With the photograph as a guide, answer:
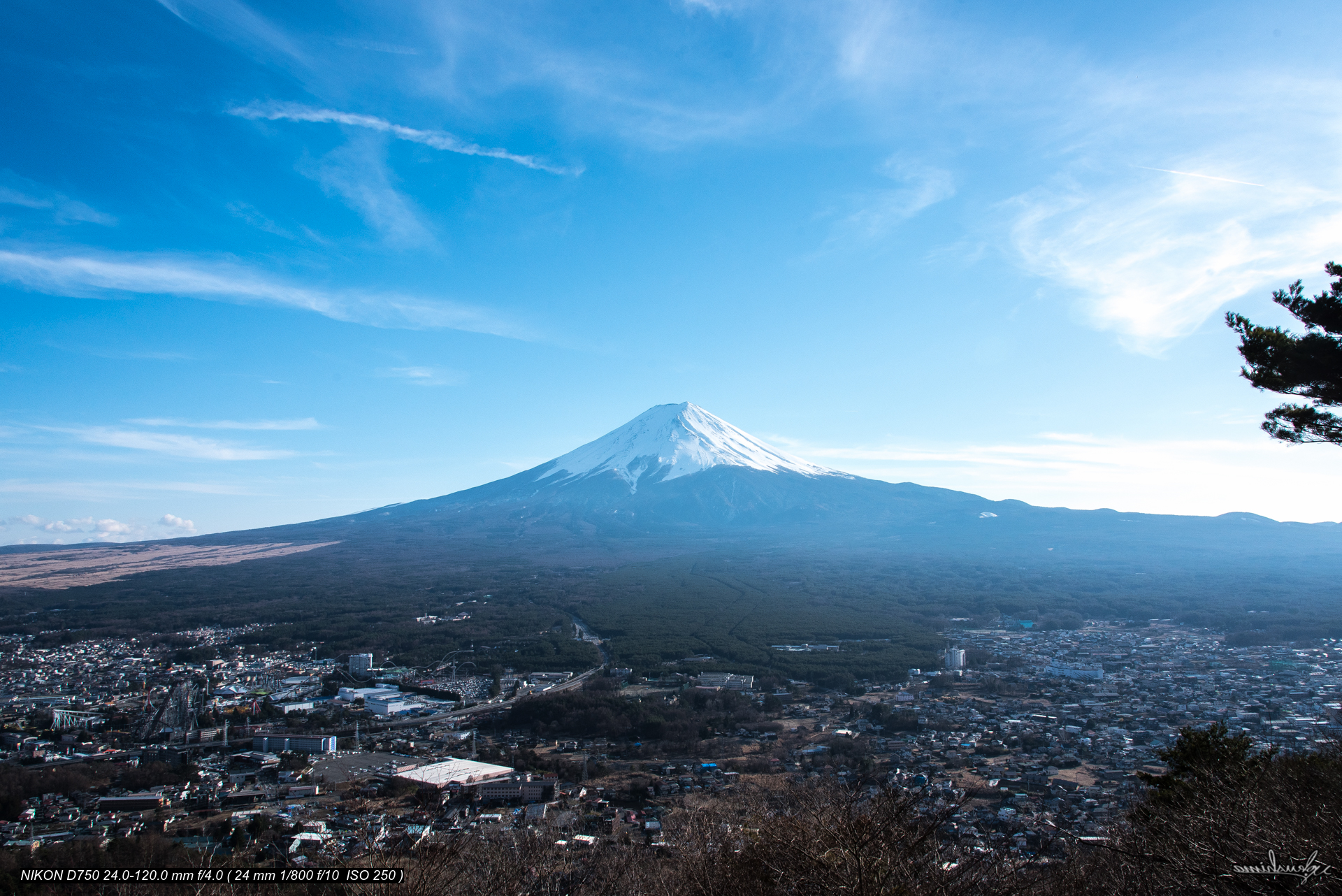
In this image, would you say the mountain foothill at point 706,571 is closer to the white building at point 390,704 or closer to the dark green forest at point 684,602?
the dark green forest at point 684,602

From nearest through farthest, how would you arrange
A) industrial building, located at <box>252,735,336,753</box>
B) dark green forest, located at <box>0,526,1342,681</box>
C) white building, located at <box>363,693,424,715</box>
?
industrial building, located at <box>252,735,336,753</box> → white building, located at <box>363,693,424,715</box> → dark green forest, located at <box>0,526,1342,681</box>

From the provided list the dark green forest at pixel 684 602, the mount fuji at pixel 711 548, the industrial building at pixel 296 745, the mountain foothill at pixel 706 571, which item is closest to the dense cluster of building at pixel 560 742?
the industrial building at pixel 296 745

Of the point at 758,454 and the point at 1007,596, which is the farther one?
the point at 758,454

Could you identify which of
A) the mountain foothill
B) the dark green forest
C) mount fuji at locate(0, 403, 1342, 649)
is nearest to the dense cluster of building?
the dark green forest

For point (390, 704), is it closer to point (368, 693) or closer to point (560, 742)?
point (368, 693)

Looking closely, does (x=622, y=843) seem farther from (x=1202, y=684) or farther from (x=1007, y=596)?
(x=1007, y=596)

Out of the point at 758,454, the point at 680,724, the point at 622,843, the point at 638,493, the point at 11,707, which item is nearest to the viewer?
the point at 622,843

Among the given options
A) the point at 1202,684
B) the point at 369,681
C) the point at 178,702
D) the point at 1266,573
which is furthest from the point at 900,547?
the point at 178,702

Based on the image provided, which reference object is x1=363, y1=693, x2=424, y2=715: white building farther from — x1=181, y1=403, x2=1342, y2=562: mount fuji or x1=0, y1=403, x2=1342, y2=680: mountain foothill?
x1=181, y1=403, x2=1342, y2=562: mount fuji

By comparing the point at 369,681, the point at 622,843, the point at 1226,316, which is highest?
the point at 1226,316
